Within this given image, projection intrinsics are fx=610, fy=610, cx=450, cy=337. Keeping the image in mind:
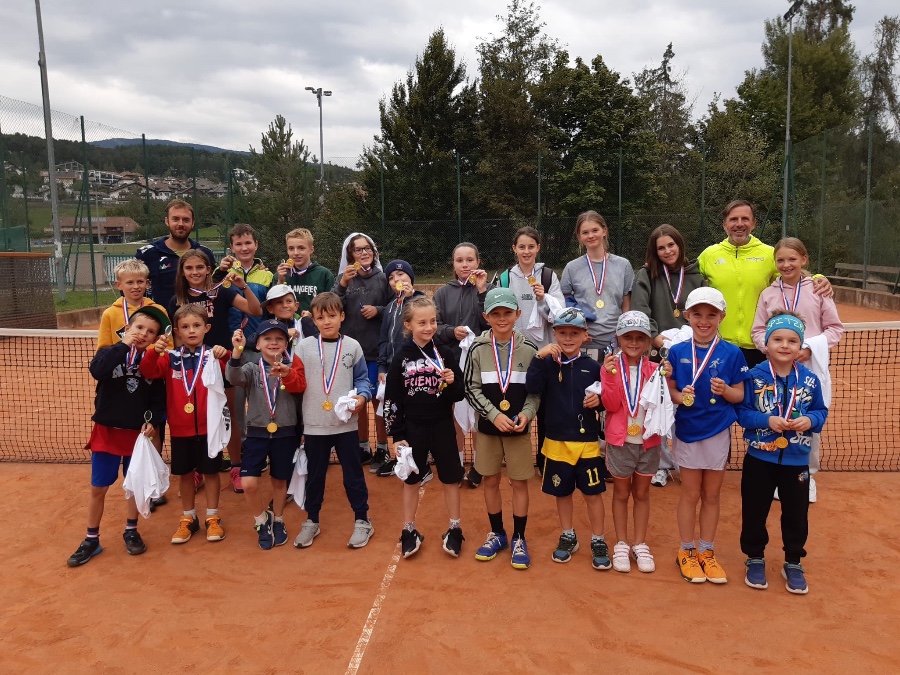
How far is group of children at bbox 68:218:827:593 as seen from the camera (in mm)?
3572

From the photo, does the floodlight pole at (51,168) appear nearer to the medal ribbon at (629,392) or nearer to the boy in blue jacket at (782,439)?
the medal ribbon at (629,392)

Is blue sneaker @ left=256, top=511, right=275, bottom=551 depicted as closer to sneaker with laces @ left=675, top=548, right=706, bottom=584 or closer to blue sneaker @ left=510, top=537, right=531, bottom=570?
blue sneaker @ left=510, top=537, right=531, bottom=570

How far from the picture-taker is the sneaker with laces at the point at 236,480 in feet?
16.9

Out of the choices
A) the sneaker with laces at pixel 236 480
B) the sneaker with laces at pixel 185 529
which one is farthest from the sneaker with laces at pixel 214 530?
the sneaker with laces at pixel 236 480

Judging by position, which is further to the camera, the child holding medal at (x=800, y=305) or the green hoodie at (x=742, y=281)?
the green hoodie at (x=742, y=281)

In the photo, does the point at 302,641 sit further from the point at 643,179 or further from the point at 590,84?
the point at 590,84

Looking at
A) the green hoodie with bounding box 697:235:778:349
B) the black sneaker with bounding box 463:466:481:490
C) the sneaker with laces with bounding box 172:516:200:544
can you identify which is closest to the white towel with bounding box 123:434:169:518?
the sneaker with laces with bounding box 172:516:200:544

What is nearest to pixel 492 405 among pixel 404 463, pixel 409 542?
pixel 404 463

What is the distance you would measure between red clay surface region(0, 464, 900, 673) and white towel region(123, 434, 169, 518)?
415mm

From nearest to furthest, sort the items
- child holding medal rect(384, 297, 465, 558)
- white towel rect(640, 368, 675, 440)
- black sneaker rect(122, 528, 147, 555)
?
white towel rect(640, 368, 675, 440) → child holding medal rect(384, 297, 465, 558) → black sneaker rect(122, 528, 147, 555)

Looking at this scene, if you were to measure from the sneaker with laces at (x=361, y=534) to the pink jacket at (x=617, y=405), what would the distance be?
1764 millimetres

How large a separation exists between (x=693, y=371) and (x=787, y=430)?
59 centimetres

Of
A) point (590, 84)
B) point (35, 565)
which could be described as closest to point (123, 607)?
point (35, 565)

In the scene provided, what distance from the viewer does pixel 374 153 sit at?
24.9 meters
